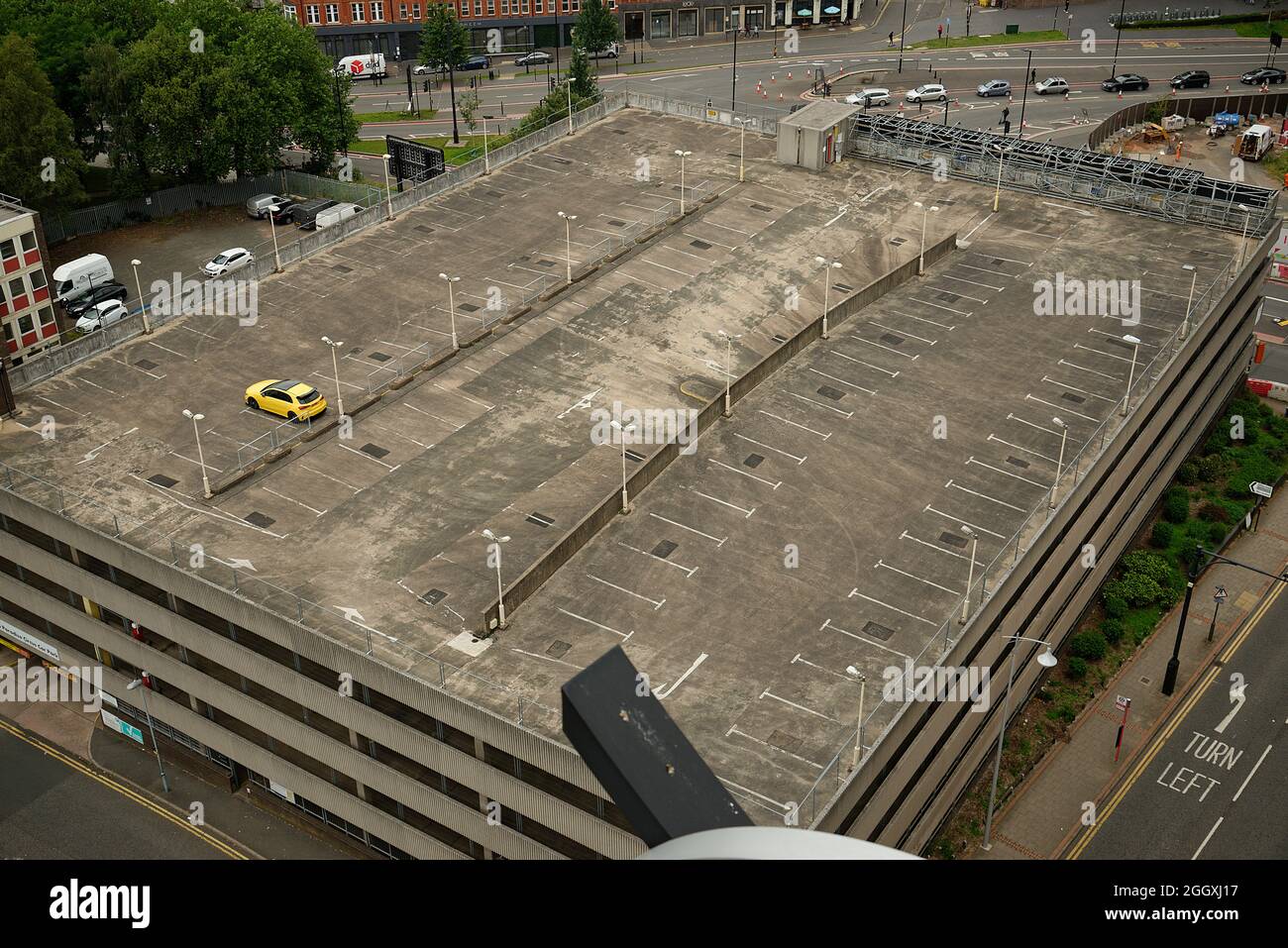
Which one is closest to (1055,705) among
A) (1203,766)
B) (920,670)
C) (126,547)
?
(1203,766)

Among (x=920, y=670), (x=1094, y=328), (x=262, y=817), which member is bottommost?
(x=262, y=817)

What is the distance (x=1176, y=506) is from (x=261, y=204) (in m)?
67.1

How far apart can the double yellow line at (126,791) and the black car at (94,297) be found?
3538 centimetres

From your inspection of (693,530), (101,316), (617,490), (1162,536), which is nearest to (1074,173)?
(1162,536)

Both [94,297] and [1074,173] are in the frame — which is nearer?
[1074,173]

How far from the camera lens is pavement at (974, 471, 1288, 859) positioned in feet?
182

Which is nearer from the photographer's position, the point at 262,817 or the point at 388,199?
the point at 262,817

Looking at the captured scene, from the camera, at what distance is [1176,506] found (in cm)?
7262

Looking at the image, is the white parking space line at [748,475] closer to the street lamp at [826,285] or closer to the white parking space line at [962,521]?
the white parking space line at [962,521]

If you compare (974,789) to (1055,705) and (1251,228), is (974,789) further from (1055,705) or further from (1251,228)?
(1251,228)

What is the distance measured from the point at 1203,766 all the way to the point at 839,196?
130 ft

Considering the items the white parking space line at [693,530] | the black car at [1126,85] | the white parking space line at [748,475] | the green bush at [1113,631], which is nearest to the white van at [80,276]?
the white parking space line at [748,475]

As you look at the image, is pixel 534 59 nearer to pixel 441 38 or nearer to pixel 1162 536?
pixel 441 38

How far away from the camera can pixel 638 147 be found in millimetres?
89750
